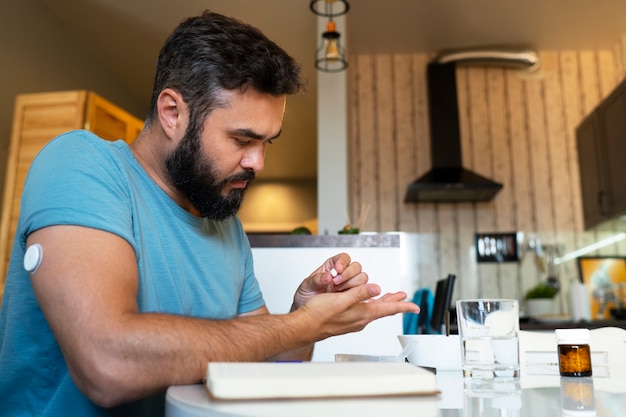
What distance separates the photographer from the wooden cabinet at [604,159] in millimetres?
3969

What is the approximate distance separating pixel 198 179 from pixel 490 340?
625 mm

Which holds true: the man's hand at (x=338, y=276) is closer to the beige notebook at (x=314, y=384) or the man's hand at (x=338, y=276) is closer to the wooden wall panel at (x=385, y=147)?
the beige notebook at (x=314, y=384)

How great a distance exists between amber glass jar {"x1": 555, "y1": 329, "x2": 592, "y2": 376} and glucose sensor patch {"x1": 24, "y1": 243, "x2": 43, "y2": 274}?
0.78 meters

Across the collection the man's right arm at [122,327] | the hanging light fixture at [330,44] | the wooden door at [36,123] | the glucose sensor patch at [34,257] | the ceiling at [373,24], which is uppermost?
the ceiling at [373,24]

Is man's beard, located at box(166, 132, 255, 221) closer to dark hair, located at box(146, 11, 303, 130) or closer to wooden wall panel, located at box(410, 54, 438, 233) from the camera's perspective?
dark hair, located at box(146, 11, 303, 130)

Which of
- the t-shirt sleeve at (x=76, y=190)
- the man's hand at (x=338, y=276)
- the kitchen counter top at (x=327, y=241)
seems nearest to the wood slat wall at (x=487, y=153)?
the kitchen counter top at (x=327, y=241)

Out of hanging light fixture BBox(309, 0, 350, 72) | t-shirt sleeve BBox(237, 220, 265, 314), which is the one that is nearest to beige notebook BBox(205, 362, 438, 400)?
t-shirt sleeve BBox(237, 220, 265, 314)

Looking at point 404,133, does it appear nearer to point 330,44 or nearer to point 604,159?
point 604,159

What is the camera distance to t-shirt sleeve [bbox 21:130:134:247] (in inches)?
33.4

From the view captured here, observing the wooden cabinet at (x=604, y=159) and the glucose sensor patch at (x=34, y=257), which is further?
the wooden cabinet at (x=604, y=159)

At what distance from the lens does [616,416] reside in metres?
0.57

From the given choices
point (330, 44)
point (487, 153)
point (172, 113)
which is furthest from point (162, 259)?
point (487, 153)

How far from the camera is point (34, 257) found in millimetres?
820

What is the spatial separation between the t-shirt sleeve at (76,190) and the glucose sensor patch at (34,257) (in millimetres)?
34
